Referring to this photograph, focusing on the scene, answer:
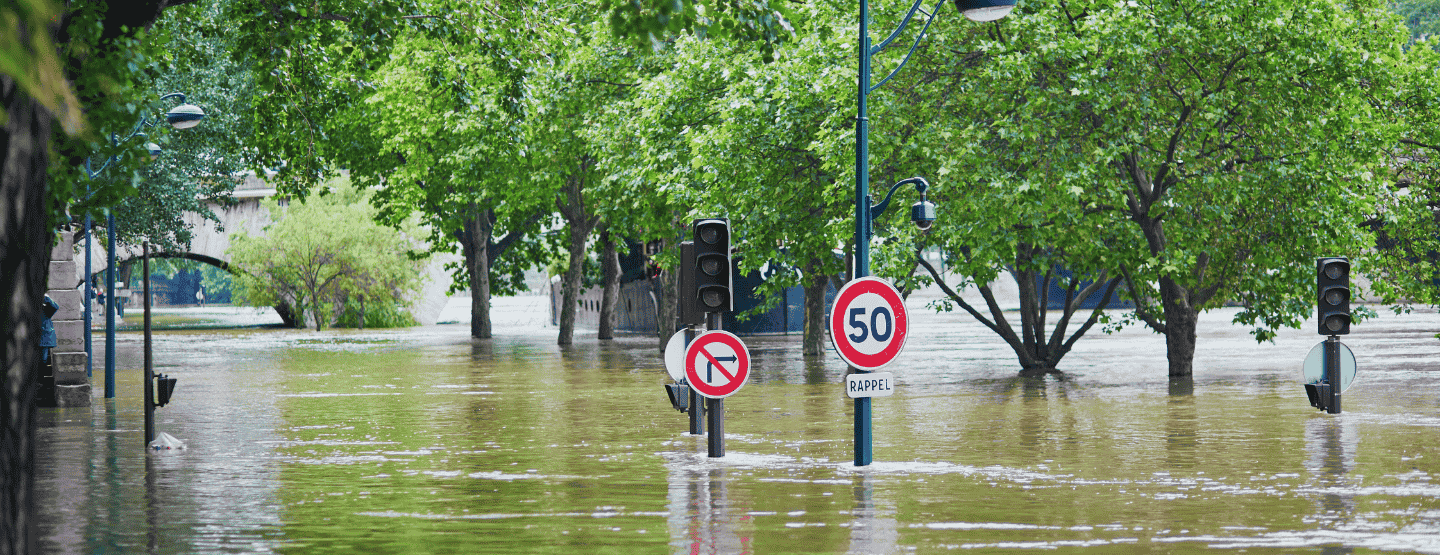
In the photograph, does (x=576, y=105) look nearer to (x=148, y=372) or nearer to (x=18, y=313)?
(x=148, y=372)

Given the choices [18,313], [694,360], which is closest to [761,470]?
[694,360]

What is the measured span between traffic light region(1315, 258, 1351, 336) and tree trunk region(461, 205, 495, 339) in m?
39.2

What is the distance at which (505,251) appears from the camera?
59844mm

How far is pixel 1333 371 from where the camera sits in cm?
1817

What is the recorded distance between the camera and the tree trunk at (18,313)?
14.3 feet

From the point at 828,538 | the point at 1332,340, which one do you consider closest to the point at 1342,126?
the point at 1332,340

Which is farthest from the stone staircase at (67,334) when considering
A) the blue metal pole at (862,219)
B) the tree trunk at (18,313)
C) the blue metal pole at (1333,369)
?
the tree trunk at (18,313)

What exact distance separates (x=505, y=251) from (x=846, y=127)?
3521cm

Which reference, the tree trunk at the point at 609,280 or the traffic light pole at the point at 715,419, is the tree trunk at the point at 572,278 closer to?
the tree trunk at the point at 609,280

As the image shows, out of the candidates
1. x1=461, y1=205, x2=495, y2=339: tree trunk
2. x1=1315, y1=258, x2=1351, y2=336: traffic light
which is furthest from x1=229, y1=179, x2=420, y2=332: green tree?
x1=1315, y1=258, x2=1351, y2=336: traffic light

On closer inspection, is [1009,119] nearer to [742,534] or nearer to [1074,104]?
[1074,104]

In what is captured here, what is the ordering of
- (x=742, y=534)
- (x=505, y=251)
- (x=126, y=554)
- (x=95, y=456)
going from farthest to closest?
(x=505, y=251)
(x=95, y=456)
(x=742, y=534)
(x=126, y=554)

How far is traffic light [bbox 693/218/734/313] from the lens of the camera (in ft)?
45.4

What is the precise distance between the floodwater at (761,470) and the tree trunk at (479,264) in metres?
27.3
